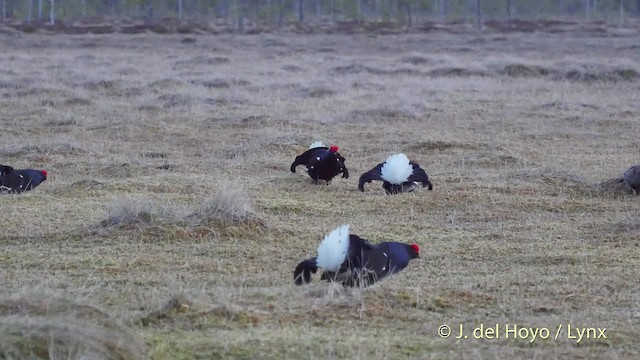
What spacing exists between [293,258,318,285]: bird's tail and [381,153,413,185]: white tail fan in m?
3.46

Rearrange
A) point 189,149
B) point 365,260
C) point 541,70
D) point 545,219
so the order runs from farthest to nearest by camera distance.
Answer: point 541,70 → point 189,149 → point 545,219 → point 365,260

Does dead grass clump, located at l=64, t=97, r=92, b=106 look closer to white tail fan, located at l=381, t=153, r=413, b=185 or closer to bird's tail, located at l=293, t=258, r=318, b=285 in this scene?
white tail fan, located at l=381, t=153, r=413, b=185

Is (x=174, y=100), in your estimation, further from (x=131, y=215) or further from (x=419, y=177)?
(x=131, y=215)

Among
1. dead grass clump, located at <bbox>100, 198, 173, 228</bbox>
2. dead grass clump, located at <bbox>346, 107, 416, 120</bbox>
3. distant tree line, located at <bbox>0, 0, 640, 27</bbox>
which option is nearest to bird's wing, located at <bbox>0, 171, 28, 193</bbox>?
dead grass clump, located at <bbox>100, 198, 173, 228</bbox>

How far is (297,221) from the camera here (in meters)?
8.08

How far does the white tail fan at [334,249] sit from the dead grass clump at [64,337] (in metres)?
1.47

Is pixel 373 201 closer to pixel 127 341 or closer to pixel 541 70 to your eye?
pixel 127 341

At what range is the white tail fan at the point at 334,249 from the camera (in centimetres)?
544

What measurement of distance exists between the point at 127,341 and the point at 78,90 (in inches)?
632

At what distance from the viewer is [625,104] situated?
1805 cm

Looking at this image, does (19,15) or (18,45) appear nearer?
(18,45)

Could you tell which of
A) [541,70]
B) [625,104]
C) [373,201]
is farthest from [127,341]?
[541,70]

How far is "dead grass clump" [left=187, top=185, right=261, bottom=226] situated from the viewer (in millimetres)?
7508

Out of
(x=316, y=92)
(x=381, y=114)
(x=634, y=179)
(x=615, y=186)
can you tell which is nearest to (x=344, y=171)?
(x=615, y=186)
